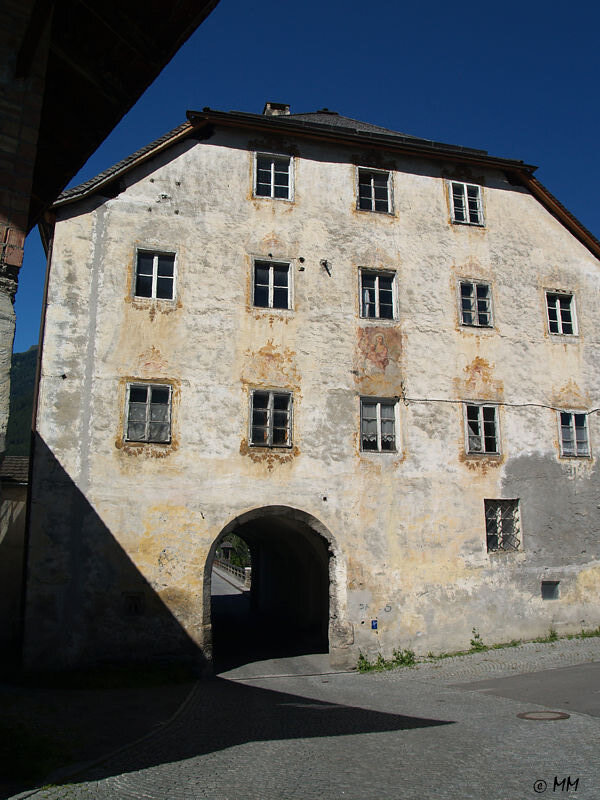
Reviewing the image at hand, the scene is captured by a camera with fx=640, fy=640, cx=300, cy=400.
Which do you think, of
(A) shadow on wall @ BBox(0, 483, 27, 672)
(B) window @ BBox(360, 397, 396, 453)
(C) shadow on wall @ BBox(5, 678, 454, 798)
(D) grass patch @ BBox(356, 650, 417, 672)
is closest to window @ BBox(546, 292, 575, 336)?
(B) window @ BBox(360, 397, 396, 453)

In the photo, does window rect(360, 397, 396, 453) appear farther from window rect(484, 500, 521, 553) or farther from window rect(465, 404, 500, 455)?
window rect(484, 500, 521, 553)

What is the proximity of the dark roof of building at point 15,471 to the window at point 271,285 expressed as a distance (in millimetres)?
7196

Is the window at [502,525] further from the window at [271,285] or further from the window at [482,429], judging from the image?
the window at [271,285]

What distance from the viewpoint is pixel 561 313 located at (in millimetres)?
17969

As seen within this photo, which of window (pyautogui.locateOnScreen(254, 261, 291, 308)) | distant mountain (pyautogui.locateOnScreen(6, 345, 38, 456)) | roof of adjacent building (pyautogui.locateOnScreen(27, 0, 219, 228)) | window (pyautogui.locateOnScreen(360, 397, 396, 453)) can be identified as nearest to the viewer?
roof of adjacent building (pyautogui.locateOnScreen(27, 0, 219, 228))

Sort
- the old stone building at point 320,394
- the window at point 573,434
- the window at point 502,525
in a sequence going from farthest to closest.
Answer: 1. the window at point 573,434
2. the window at point 502,525
3. the old stone building at point 320,394

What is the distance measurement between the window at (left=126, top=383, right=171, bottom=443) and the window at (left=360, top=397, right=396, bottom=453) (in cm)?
462

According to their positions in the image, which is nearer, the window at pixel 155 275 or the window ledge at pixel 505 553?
the window at pixel 155 275

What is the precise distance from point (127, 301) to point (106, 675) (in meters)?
7.88

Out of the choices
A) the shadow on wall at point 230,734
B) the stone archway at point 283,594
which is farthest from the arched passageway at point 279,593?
the shadow on wall at point 230,734

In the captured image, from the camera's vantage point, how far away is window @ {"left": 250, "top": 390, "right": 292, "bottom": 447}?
14688 millimetres

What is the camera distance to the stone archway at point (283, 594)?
47.1ft

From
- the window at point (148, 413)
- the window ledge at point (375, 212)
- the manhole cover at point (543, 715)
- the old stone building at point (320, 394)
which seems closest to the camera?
the manhole cover at point (543, 715)

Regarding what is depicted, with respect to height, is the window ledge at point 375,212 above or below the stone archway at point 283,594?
above
